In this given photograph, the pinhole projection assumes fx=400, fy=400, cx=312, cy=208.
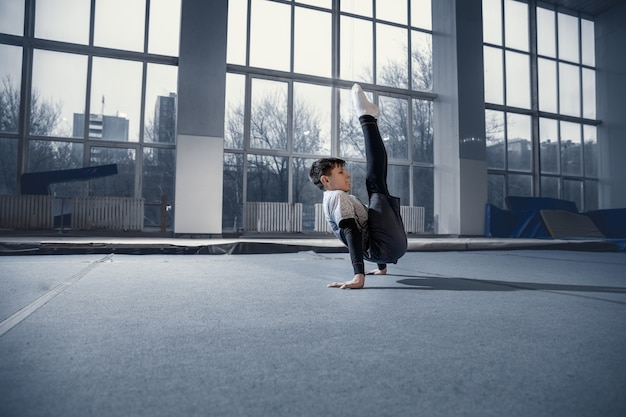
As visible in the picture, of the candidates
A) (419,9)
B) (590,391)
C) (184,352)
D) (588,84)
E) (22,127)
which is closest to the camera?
(590,391)

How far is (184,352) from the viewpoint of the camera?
89 centimetres

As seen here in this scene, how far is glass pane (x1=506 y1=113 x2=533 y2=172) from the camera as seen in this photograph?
915 cm

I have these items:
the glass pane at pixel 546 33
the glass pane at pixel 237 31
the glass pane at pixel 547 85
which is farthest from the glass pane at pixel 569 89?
the glass pane at pixel 237 31

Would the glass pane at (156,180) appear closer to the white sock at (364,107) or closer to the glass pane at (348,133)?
the glass pane at (348,133)

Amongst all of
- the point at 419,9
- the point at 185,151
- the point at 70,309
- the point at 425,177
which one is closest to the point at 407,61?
the point at 419,9

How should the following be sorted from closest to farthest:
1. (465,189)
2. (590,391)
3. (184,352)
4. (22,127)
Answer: (590,391), (184,352), (22,127), (465,189)

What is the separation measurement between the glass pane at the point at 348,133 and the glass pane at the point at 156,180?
10.6 ft

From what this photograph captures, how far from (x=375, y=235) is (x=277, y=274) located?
0.67 meters

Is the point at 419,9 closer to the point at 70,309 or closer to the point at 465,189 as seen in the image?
the point at 465,189

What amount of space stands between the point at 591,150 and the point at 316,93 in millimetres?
7452

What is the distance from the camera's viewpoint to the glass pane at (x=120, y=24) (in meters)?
6.84

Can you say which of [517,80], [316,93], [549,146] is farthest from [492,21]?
[316,93]

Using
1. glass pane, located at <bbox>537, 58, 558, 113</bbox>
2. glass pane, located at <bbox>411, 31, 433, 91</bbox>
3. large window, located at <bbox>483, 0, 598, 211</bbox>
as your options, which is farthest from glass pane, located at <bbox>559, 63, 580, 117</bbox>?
glass pane, located at <bbox>411, 31, 433, 91</bbox>

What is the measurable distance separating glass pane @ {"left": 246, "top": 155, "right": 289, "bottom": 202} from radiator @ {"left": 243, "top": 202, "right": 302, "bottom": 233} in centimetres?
20
